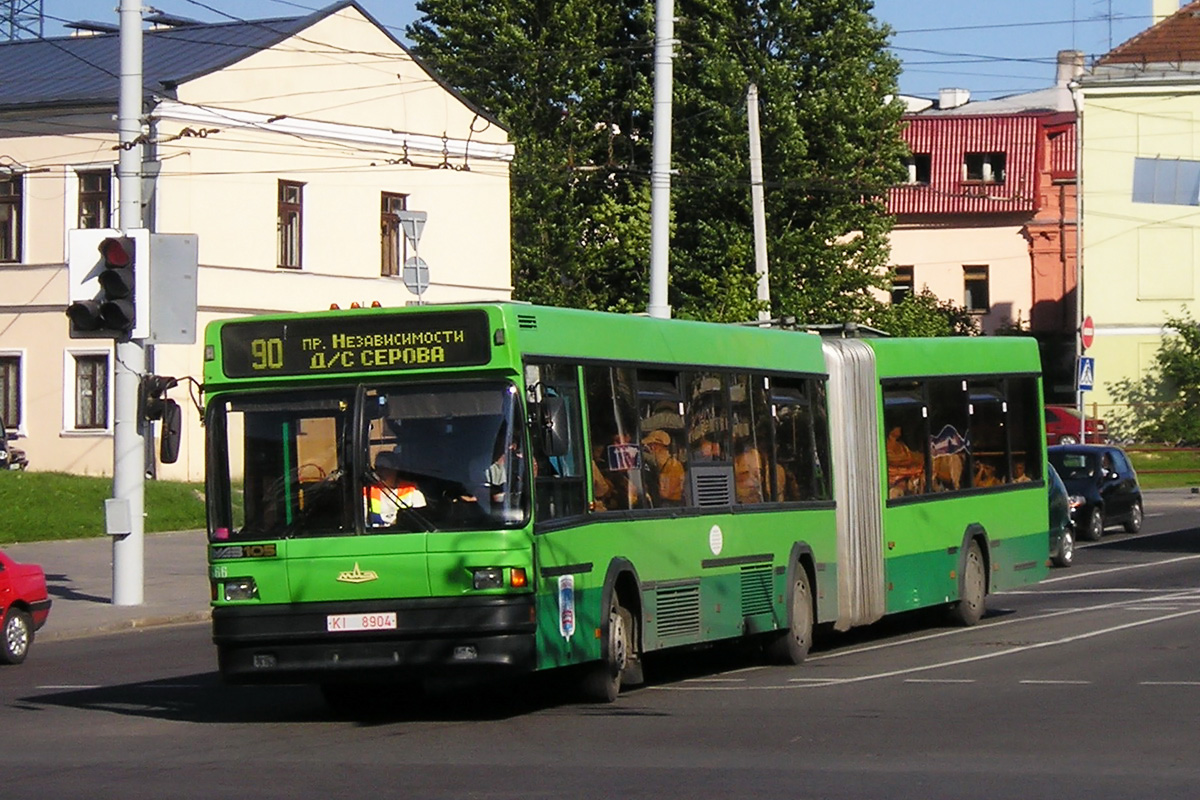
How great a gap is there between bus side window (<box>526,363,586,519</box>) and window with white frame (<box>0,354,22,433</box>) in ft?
114

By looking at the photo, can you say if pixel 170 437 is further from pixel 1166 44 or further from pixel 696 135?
pixel 1166 44

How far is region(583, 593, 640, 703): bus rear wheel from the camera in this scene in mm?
13820

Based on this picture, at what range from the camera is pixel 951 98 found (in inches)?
3406

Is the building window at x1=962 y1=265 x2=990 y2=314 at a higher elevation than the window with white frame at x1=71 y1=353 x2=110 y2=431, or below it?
higher

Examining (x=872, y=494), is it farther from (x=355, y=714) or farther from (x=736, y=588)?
(x=355, y=714)

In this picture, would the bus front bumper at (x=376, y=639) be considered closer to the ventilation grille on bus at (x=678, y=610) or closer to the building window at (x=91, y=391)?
the ventilation grille on bus at (x=678, y=610)

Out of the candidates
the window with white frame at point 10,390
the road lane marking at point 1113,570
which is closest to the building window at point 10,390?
the window with white frame at point 10,390

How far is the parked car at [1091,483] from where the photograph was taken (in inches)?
1378

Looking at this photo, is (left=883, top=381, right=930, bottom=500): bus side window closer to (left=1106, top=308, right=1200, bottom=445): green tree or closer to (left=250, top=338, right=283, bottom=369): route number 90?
(left=250, top=338, right=283, bottom=369): route number 90

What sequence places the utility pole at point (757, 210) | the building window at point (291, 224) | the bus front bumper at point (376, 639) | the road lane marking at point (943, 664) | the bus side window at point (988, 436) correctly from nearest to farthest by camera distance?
the bus front bumper at point (376, 639)
the road lane marking at point (943, 664)
the bus side window at point (988, 436)
the utility pole at point (757, 210)
the building window at point (291, 224)

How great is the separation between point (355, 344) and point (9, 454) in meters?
32.9

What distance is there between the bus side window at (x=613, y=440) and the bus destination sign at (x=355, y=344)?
1206 mm

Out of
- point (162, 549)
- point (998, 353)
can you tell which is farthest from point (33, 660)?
point (162, 549)

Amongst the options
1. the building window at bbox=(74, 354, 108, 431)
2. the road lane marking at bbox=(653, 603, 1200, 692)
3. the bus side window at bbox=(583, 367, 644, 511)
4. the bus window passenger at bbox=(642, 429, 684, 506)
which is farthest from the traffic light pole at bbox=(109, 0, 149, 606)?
the building window at bbox=(74, 354, 108, 431)
